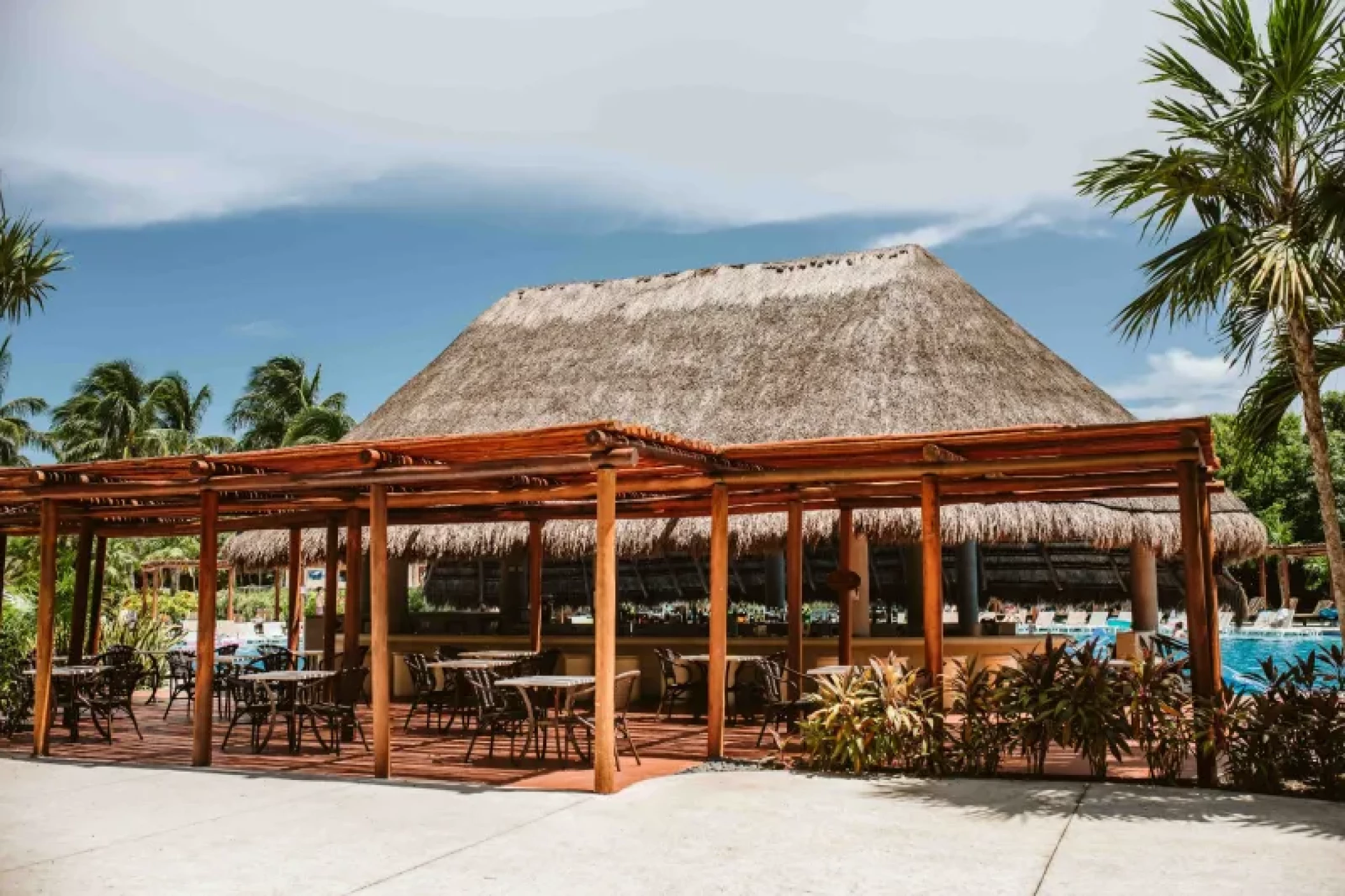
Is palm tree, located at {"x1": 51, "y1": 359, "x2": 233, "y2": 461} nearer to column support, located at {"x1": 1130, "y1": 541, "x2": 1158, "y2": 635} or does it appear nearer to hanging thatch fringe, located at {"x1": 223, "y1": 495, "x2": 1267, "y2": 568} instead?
hanging thatch fringe, located at {"x1": 223, "y1": 495, "x2": 1267, "y2": 568}

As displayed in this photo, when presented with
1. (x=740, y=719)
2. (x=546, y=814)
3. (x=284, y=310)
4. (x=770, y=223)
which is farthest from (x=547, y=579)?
(x=284, y=310)

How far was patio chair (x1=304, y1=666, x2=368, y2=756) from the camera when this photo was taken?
9.41 metres

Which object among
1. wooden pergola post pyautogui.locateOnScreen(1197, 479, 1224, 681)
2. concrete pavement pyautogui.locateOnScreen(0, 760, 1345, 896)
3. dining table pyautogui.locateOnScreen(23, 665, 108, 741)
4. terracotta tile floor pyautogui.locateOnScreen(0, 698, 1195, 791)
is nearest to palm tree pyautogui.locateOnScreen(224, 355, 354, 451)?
dining table pyautogui.locateOnScreen(23, 665, 108, 741)

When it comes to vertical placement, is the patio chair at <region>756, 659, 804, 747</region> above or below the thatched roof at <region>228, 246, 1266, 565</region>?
below

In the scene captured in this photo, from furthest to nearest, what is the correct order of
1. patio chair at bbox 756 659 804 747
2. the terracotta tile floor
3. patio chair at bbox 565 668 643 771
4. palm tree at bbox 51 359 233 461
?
palm tree at bbox 51 359 233 461
patio chair at bbox 756 659 804 747
patio chair at bbox 565 668 643 771
the terracotta tile floor

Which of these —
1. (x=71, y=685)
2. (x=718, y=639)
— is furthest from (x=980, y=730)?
(x=71, y=685)

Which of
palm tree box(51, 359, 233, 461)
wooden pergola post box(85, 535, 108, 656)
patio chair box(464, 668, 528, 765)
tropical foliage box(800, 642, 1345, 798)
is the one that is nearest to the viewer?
tropical foliage box(800, 642, 1345, 798)

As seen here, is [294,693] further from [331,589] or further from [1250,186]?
[1250,186]

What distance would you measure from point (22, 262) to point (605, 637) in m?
6.85

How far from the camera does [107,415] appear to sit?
139 feet

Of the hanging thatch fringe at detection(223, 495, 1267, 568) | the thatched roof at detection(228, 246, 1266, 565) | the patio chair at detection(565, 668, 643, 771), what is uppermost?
the thatched roof at detection(228, 246, 1266, 565)

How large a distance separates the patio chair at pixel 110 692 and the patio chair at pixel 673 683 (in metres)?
4.95

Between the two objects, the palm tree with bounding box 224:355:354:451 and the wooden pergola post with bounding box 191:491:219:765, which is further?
the palm tree with bounding box 224:355:354:451

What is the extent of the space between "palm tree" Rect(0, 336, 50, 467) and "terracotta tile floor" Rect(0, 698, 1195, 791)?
35825mm
